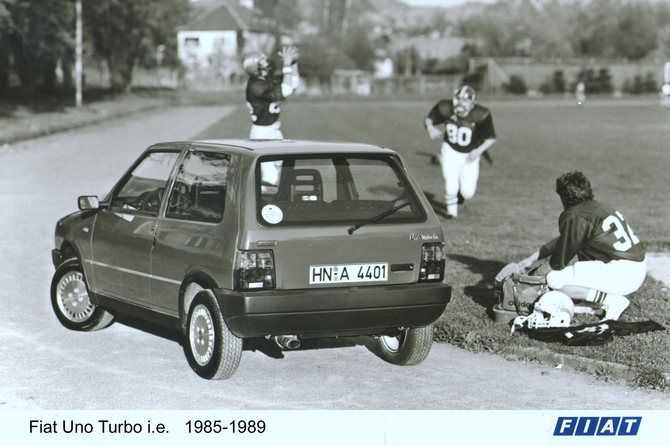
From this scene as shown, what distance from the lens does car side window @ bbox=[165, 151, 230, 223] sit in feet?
19.9

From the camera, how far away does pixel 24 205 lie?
1434cm

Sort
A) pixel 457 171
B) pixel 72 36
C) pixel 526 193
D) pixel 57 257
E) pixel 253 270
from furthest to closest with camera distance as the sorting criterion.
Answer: pixel 72 36
pixel 526 193
pixel 457 171
pixel 57 257
pixel 253 270

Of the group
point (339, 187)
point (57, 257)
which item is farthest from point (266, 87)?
point (339, 187)

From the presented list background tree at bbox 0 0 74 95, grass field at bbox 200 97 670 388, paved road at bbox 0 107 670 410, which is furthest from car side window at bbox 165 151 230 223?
background tree at bbox 0 0 74 95

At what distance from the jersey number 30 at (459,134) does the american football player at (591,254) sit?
218 inches

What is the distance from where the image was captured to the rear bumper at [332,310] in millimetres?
5652

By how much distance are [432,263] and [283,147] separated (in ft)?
4.05

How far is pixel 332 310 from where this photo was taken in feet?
19.0

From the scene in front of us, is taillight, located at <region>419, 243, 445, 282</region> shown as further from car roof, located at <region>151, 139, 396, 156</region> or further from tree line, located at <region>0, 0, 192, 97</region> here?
tree line, located at <region>0, 0, 192, 97</region>

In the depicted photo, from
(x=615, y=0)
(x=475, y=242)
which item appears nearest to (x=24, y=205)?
(x=475, y=242)

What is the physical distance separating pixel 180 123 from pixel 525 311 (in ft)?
98.2

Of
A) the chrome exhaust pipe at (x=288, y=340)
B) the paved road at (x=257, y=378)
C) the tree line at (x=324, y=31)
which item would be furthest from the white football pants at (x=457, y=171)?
the tree line at (x=324, y=31)

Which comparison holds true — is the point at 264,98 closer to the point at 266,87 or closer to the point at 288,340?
the point at 266,87

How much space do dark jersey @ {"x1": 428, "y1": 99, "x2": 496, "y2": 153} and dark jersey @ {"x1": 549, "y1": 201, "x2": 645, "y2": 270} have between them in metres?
5.83
